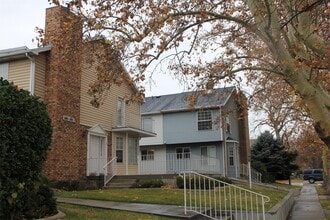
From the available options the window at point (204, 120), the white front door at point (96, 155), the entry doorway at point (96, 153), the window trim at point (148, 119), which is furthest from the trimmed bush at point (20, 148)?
the window at point (204, 120)

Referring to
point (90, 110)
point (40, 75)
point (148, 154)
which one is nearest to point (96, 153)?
point (90, 110)

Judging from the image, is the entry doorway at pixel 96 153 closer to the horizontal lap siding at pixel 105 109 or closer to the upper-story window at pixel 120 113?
the horizontal lap siding at pixel 105 109

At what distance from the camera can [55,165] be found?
1892cm

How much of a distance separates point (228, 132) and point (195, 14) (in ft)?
81.7

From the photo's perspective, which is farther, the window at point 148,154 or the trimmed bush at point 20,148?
the window at point 148,154

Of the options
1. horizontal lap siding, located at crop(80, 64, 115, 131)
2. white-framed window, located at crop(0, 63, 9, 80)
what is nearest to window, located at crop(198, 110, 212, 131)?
horizontal lap siding, located at crop(80, 64, 115, 131)

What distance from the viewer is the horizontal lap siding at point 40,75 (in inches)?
760

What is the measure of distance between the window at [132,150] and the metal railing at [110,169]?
237 cm

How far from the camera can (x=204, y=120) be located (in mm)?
34094

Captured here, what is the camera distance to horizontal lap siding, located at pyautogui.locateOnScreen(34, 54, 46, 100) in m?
19.3

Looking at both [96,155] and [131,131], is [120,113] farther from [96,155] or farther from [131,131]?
[96,155]

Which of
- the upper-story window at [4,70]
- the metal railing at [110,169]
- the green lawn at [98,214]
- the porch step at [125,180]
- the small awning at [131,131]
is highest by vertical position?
the upper-story window at [4,70]

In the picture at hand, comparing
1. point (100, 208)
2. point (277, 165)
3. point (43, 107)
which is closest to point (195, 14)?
point (43, 107)

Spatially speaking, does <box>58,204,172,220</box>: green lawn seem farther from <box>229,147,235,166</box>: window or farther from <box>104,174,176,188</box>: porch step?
<box>229,147,235,166</box>: window
